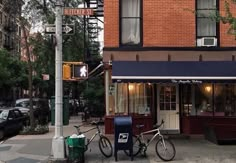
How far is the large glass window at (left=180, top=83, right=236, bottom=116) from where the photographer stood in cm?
1783

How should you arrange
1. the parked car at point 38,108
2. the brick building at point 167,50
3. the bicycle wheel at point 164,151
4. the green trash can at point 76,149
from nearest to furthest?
the green trash can at point 76,149 → the bicycle wheel at point 164,151 → the brick building at point 167,50 → the parked car at point 38,108

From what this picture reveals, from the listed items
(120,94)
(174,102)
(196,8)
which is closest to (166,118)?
(174,102)

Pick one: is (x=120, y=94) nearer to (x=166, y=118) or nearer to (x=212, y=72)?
(x=166, y=118)

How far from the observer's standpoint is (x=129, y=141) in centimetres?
1259

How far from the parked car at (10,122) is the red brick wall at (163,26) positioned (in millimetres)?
6691

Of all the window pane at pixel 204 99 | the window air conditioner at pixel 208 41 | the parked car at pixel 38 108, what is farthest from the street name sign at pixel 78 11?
the parked car at pixel 38 108

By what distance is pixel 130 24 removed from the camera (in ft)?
58.6

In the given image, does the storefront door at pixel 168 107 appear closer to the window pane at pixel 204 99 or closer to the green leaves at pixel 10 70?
the window pane at pixel 204 99

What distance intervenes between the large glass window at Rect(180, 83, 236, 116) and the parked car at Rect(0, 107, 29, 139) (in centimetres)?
811

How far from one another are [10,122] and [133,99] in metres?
7.03

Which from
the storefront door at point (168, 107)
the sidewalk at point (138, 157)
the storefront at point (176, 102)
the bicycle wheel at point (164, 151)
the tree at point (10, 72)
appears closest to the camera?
the bicycle wheel at point (164, 151)

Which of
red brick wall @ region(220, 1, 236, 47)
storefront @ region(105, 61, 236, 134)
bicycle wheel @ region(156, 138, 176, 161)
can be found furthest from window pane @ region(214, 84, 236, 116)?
bicycle wheel @ region(156, 138, 176, 161)

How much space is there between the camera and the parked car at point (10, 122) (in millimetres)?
20828

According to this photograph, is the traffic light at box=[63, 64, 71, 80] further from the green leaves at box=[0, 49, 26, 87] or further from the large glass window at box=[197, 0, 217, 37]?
the green leaves at box=[0, 49, 26, 87]
